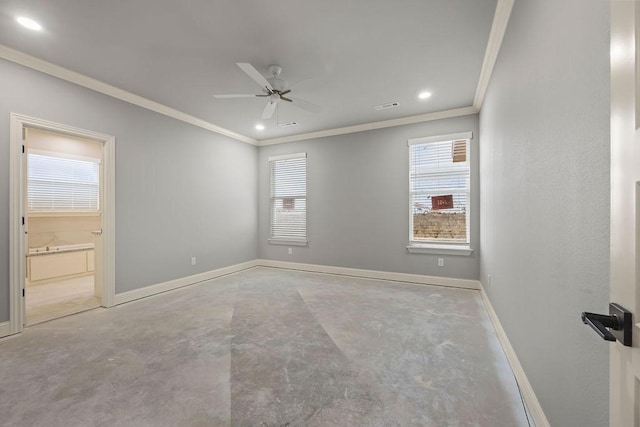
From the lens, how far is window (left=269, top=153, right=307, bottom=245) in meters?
5.67

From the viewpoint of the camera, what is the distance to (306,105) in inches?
153

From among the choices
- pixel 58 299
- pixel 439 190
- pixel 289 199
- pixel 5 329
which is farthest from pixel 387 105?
pixel 58 299

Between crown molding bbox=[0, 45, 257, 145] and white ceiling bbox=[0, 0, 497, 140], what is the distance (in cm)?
8

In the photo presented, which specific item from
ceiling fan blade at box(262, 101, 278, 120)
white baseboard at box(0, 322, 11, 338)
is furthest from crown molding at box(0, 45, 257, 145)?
white baseboard at box(0, 322, 11, 338)

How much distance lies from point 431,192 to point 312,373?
11.4 feet

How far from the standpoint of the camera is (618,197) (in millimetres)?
673

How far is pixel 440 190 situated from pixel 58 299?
5.85m

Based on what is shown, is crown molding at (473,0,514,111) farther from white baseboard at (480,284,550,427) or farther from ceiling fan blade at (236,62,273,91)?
white baseboard at (480,284,550,427)

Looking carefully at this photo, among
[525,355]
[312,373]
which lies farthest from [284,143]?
[525,355]

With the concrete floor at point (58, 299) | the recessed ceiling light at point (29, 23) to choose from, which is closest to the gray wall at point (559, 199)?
the recessed ceiling light at point (29, 23)

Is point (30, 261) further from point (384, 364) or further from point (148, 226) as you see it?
point (384, 364)

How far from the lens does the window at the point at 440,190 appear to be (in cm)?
434

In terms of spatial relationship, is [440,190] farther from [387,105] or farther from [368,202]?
[387,105]

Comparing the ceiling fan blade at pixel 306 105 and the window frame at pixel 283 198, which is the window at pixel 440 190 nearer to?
the ceiling fan blade at pixel 306 105
